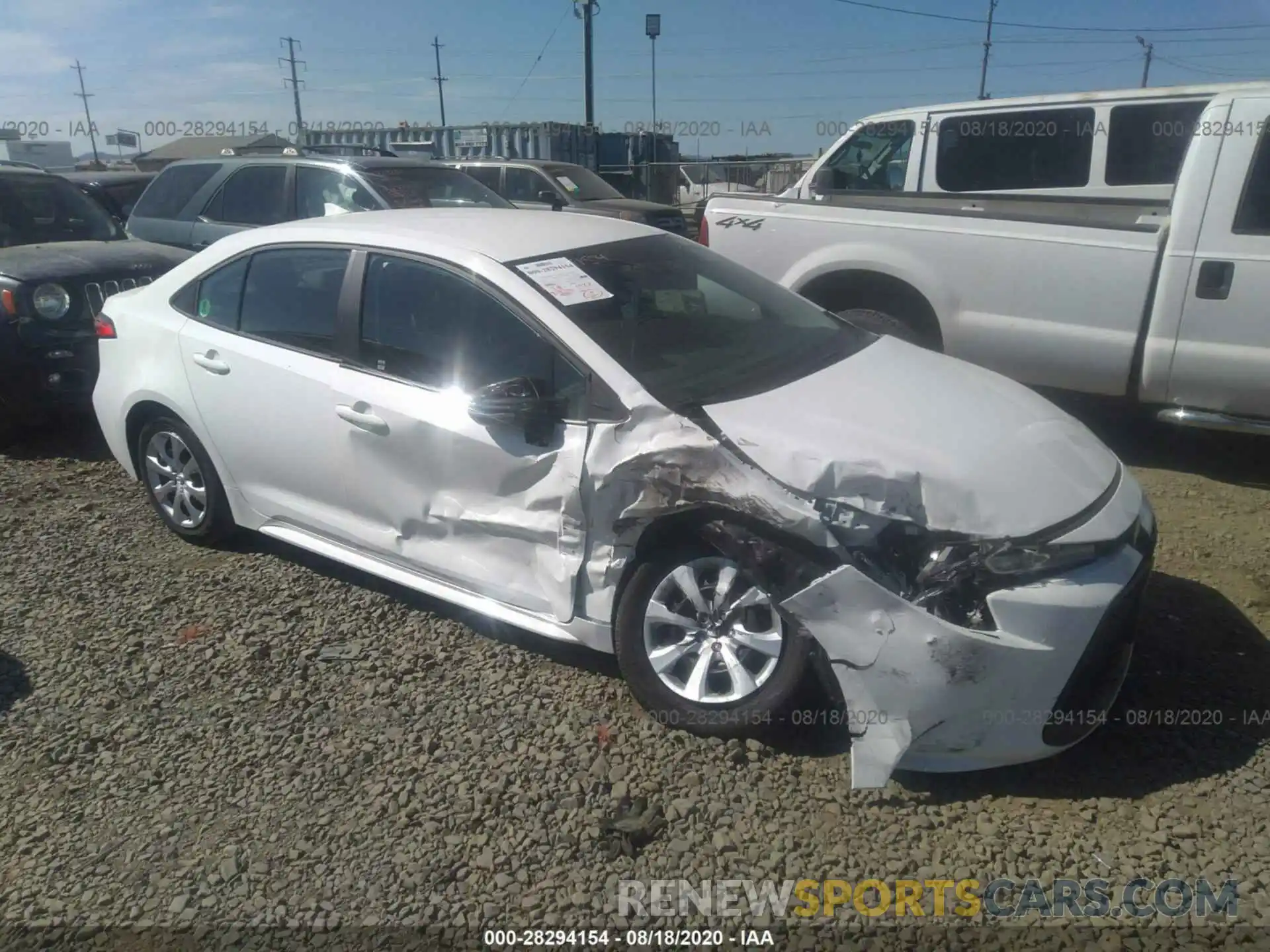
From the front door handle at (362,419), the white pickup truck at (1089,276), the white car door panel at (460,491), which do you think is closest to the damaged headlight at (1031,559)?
the white car door panel at (460,491)

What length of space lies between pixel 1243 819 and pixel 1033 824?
0.59 meters

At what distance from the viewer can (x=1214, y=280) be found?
4844 mm

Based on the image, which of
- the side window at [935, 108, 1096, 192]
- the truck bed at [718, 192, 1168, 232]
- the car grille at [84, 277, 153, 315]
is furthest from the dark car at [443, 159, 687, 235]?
the car grille at [84, 277, 153, 315]

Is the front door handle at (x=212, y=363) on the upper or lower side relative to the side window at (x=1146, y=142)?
lower

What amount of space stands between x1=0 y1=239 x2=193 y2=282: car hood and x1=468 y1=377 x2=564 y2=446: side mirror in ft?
13.5

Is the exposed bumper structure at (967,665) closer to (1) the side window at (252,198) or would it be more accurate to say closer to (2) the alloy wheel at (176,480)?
(2) the alloy wheel at (176,480)

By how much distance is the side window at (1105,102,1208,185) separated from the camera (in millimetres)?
6988

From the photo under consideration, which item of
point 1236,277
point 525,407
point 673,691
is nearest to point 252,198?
point 525,407

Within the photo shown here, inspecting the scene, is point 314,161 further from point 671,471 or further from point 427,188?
point 671,471

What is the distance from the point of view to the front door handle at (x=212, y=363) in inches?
159

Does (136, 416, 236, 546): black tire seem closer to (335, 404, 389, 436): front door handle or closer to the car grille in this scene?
(335, 404, 389, 436): front door handle

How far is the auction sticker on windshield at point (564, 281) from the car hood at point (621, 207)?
9.55 meters

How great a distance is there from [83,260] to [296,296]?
3055 mm

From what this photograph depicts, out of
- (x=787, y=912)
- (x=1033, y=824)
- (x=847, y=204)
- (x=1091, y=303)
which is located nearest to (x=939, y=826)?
(x=1033, y=824)
